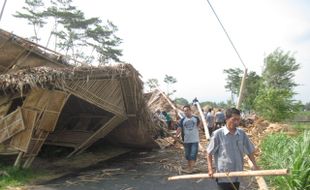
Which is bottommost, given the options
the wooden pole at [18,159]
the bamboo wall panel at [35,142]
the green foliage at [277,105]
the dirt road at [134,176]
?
the dirt road at [134,176]

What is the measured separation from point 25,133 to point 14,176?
1.34 m

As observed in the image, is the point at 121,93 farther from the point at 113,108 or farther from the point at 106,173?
the point at 106,173

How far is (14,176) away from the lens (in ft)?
34.9

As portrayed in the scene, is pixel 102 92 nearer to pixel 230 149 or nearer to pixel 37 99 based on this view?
pixel 37 99

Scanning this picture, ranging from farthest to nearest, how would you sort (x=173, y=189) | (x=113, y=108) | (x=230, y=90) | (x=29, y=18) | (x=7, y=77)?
(x=230, y=90) < (x=29, y=18) < (x=113, y=108) < (x=7, y=77) < (x=173, y=189)

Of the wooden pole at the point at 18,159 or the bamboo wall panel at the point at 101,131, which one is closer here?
the wooden pole at the point at 18,159

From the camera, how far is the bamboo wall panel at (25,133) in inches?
446

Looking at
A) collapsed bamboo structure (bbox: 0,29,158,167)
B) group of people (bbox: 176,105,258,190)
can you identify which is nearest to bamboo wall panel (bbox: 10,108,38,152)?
collapsed bamboo structure (bbox: 0,29,158,167)

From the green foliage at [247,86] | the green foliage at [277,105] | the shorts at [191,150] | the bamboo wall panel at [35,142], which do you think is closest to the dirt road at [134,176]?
the shorts at [191,150]

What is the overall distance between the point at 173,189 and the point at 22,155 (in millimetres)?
4891

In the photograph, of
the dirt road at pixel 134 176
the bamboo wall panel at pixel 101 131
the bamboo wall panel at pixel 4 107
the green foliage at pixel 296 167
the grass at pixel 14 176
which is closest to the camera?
the green foliage at pixel 296 167

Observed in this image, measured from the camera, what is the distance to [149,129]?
14914 millimetres

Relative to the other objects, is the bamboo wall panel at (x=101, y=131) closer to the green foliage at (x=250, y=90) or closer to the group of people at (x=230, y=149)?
the group of people at (x=230, y=149)

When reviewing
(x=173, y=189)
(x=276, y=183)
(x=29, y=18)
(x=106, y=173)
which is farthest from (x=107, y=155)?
(x=29, y=18)
